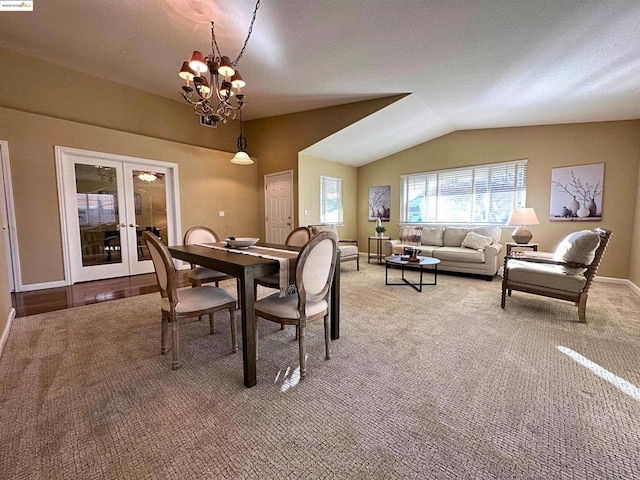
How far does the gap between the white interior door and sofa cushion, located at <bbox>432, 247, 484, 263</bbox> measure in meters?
3.01

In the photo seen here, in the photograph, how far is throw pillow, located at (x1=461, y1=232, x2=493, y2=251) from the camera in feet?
15.6

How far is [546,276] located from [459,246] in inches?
92.7

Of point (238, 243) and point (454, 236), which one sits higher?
point (238, 243)

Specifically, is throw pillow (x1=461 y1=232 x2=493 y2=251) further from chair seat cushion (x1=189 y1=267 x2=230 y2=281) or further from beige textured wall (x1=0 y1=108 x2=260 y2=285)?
beige textured wall (x1=0 y1=108 x2=260 y2=285)

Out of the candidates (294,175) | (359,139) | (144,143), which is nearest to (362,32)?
(359,139)

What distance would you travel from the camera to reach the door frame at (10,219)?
3.56m

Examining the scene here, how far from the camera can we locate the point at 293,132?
5527 mm

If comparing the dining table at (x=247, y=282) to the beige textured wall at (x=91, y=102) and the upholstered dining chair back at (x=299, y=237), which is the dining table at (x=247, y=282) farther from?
the beige textured wall at (x=91, y=102)

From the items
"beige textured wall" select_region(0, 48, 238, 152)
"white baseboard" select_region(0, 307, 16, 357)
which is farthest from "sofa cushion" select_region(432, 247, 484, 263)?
"white baseboard" select_region(0, 307, 16, 357)

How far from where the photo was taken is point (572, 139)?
4.48 m

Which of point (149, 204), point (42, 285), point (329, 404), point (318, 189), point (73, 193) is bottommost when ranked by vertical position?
point (329, 404)

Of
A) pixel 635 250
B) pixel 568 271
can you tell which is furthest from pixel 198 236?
pixel 635 250

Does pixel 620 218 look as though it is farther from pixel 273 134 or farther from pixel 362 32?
pixel 273 134

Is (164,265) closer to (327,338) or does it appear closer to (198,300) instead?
(198,300)
